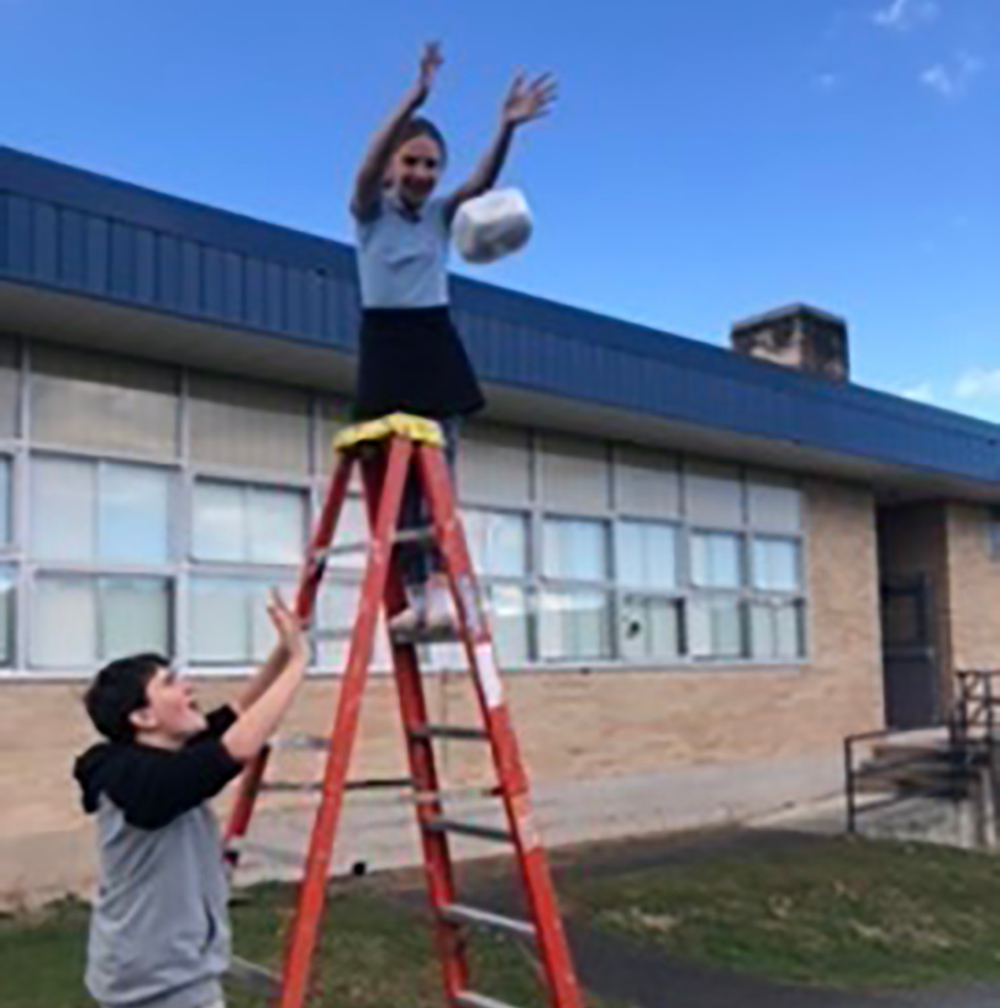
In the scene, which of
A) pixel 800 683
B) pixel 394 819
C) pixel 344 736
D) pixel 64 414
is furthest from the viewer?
pixel 800 683

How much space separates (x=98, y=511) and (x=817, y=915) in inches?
254

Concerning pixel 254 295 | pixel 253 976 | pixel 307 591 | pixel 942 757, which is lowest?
pixel 942 757

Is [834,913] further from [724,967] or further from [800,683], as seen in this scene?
[800,683]

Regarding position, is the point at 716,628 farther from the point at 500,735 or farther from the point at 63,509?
the point at 500,735

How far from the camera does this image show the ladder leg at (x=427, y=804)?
5.07 m

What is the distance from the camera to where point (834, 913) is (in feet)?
39.2

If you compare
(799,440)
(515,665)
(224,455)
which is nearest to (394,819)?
(515,665)

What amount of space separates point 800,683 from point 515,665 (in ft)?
16.9

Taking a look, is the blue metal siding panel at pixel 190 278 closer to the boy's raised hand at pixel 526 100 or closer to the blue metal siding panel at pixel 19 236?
the blue metal siding panel at pixel 19 236

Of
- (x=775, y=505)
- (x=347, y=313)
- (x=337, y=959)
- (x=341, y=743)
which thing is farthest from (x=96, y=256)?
(x=775, y=505)

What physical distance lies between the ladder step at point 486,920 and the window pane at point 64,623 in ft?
21.5

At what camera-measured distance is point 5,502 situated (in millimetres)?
10719

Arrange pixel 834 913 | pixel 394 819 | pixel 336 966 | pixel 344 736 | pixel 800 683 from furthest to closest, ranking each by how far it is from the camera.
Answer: pixel 800 683 → pixel 394 819 → pixel 834 913 → pixel 336 966 → pixel 344 736

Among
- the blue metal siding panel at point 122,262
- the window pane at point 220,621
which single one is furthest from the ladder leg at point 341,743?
the window pane at point 220,621
